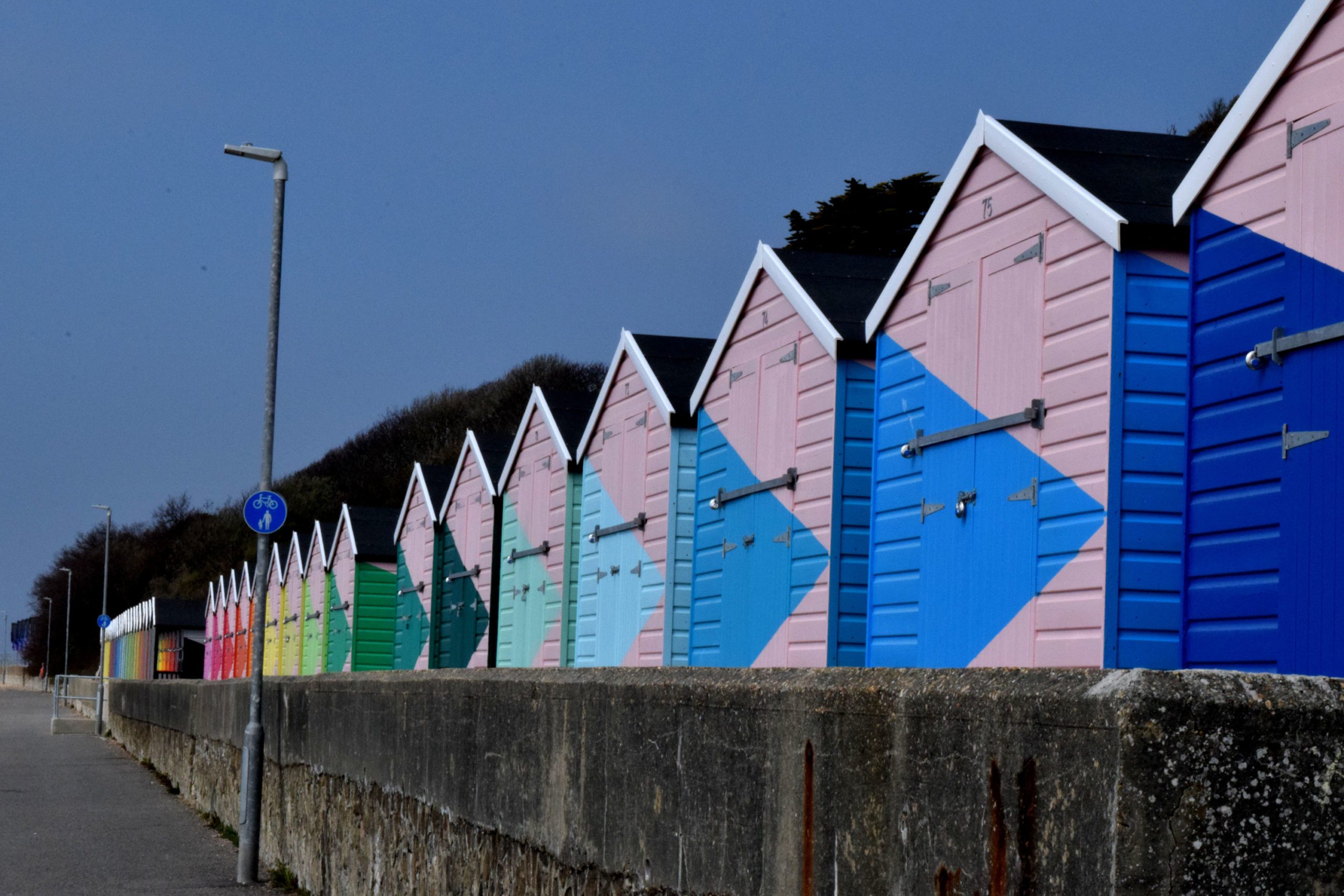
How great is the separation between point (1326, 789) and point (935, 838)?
865 mm

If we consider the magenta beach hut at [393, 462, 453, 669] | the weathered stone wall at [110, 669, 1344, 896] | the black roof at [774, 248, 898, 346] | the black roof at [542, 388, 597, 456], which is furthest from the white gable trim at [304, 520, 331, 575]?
the weathered stone wall at [110, 669, 1344, 896]

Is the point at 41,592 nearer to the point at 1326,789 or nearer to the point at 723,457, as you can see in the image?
the point at 723,457

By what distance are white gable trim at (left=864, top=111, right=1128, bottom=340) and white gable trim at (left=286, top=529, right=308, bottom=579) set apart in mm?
24109

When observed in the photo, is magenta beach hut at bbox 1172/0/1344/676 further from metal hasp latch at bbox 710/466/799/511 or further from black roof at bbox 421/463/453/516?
black roof at bbox 421/463/453/516

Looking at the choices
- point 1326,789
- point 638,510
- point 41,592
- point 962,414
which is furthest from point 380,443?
point 1326,789

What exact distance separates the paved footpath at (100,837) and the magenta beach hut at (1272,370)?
7.84 meters

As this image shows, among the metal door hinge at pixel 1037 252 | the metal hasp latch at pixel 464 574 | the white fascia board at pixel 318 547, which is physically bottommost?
the metal hasp latch at pixel 464 574

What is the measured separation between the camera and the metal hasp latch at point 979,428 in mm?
8445

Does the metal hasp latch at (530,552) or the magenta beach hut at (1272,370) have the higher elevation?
the magenta beach hut at (1272,370)

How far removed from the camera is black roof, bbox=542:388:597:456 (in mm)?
17547

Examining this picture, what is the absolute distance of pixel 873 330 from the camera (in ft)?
34.1

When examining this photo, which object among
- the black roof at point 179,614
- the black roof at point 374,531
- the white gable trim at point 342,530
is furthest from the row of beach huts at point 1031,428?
the black roof at point 179,614

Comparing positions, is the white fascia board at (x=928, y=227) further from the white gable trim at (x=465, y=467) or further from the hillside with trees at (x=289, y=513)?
the hillside with trees at (x=289, y=513)

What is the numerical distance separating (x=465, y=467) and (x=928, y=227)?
12.8m
